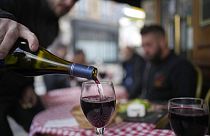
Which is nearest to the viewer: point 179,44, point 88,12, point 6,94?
point 6,94

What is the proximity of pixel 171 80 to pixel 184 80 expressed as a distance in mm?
136

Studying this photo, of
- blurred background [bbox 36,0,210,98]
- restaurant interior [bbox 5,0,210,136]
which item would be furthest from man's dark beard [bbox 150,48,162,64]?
blurred background [bbox 36,0,210,98]

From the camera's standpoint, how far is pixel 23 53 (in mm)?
846

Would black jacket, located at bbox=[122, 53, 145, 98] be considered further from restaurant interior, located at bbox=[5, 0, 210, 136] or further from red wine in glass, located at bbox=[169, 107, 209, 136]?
red wine in glass, located at bbox=[169, 107, 209, 136]

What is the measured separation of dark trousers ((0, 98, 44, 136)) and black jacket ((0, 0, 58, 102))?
4 centimetres

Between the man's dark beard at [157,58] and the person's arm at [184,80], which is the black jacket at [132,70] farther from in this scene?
the person's arm at [184,80]

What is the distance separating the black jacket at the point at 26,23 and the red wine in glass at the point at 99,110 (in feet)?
1.52

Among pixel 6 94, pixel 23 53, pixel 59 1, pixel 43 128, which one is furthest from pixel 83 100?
pixel 59 1

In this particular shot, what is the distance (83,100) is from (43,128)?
372mm

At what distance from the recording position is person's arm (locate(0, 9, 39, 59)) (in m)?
0.72

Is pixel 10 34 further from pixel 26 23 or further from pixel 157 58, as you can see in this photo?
pixel 157 58

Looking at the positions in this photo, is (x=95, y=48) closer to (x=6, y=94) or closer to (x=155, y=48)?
(x=155, y=48)

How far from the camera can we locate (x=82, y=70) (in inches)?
29.9

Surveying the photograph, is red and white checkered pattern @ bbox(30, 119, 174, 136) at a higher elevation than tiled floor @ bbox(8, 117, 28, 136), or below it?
higher
